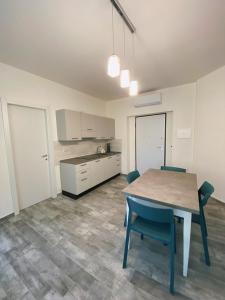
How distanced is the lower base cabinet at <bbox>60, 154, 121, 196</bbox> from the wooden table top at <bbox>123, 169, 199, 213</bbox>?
1530mm

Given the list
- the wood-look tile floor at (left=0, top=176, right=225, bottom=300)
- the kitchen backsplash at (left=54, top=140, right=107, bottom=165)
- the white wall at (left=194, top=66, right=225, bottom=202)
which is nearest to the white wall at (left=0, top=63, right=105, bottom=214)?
the kitchen backsplash at (left=54, top=140, right=107, bottom=165)

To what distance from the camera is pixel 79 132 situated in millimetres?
3396

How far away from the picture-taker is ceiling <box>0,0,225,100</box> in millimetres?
1350

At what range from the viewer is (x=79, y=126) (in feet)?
11.1

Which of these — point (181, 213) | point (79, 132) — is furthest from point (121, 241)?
point (79, 132)

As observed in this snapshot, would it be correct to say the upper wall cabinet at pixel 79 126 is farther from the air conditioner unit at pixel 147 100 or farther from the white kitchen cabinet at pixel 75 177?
the air conditioner unit at pixel 147 100

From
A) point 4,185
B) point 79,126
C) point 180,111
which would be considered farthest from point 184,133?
point 4,185

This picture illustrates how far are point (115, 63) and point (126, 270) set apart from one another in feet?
7.15

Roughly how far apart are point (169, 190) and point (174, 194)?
0.38ft

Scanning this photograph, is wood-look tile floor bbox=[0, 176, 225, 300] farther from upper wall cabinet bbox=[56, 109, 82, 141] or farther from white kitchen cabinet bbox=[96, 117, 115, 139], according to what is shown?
white kitchen cabinet bbox=[96, 117, 115, 139]

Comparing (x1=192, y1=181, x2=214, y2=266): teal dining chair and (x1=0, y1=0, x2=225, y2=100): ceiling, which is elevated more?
(x1=0, y1=0, x2=225, y2=100): ceiling

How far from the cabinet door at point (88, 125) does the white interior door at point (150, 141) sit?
1.47 metres

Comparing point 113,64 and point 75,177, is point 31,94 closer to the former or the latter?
point 75,177

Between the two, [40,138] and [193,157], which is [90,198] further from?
[193,157]
